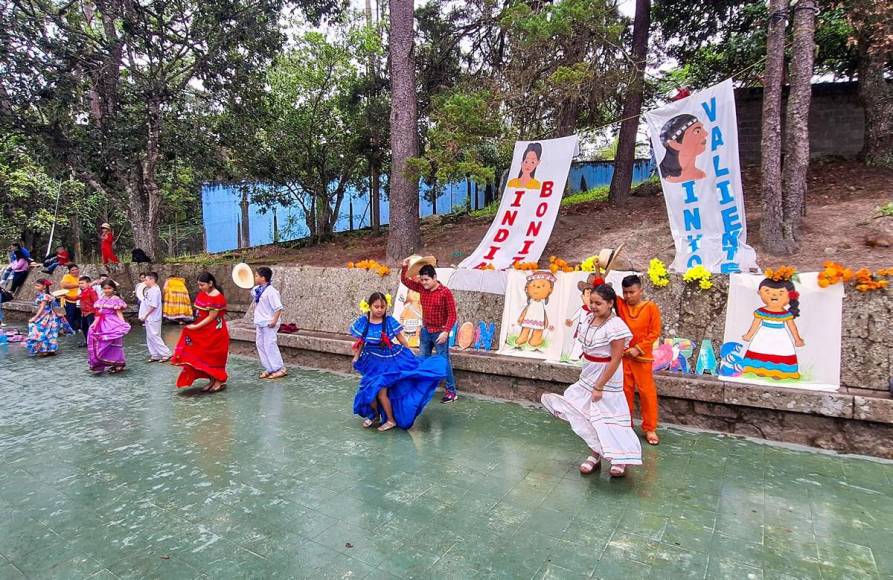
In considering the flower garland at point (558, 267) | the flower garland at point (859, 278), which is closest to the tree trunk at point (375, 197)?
the flower garland at point (558, 267)

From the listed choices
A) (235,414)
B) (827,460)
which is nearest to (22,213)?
(235,414)

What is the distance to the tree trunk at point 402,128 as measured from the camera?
10016mm

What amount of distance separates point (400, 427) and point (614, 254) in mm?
2615

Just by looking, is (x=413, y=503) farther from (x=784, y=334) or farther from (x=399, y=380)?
(x=784, y=334)

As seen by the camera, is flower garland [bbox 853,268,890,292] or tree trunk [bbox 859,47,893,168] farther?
tree trunk [bbox 859,47,893,168]

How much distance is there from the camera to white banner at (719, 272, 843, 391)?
4773mm

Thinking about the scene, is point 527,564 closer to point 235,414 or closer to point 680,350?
Result: point 680,350

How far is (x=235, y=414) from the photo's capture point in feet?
18.5

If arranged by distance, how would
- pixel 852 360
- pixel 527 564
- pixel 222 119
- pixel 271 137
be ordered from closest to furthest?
pixel 527 564 → pixel 852 360 → pixel 222 119 → pixel 271 137

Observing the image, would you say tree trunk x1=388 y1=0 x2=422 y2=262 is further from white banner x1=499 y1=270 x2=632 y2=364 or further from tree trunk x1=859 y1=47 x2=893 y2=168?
tree trunk x1=859 y1=47 x2=893 y2=168

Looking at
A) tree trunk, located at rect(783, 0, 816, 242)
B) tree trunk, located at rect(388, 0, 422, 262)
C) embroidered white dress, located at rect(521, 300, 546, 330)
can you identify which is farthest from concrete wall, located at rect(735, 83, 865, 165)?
embroidered white dress, located at rect(521, 300, 546, 330)

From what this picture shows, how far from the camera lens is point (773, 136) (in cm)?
723

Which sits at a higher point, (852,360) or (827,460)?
(852,360)

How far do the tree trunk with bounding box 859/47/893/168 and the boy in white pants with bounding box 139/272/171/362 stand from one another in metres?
13.3
